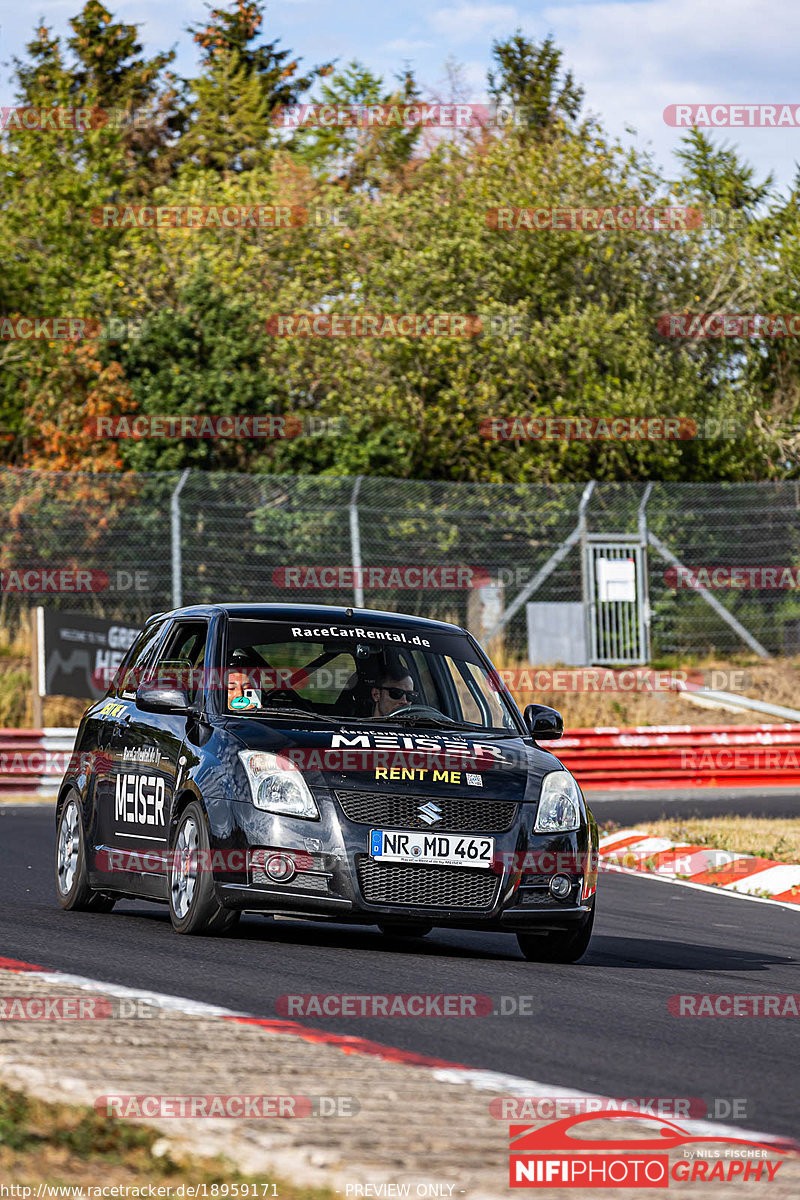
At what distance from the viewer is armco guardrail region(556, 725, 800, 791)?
73.6ft

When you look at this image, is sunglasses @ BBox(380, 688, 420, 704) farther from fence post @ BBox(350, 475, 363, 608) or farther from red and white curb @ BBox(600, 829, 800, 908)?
fence post @ BBox(350, 475, 363, 608)

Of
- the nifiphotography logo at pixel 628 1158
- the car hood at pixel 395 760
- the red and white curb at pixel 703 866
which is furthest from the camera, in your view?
the red and white curb at pixel 703 866

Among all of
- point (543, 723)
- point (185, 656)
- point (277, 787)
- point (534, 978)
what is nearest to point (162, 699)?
point (185, 656)

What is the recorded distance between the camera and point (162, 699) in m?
9.12

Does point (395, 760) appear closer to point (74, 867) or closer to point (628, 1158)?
point (74, 867)

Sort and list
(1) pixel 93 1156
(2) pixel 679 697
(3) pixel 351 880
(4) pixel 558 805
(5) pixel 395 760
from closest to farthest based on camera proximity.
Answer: (1) pixel 93 1156
(3) pixel 351 880
(5) pixel 395 760
(4) pixel 558 805
(2) pixel 679 697

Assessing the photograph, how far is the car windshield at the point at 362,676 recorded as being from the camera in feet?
30.8

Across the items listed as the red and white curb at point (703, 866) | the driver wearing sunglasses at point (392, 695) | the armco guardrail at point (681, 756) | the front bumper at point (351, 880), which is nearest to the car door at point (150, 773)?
the front bumper at point (351, 880)

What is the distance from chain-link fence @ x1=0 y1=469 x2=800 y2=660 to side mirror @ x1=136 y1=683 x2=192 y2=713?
1440 cm

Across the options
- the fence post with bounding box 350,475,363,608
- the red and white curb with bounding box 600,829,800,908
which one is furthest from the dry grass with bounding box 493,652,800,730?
the red and white curb with bounding box 600,829,800,908

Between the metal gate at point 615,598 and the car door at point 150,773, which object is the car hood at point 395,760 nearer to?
the car door at point 150,773

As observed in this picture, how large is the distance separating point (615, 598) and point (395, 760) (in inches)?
714

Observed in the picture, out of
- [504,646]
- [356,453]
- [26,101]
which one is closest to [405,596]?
[504,646]

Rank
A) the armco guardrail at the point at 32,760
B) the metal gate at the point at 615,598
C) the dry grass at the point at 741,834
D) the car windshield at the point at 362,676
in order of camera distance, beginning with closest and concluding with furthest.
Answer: the car windshield at the point at 362,676, the dry grass at the point at 741,834, the armco guardrail at the point at 32,760, the metal gate at the point at 615,598
